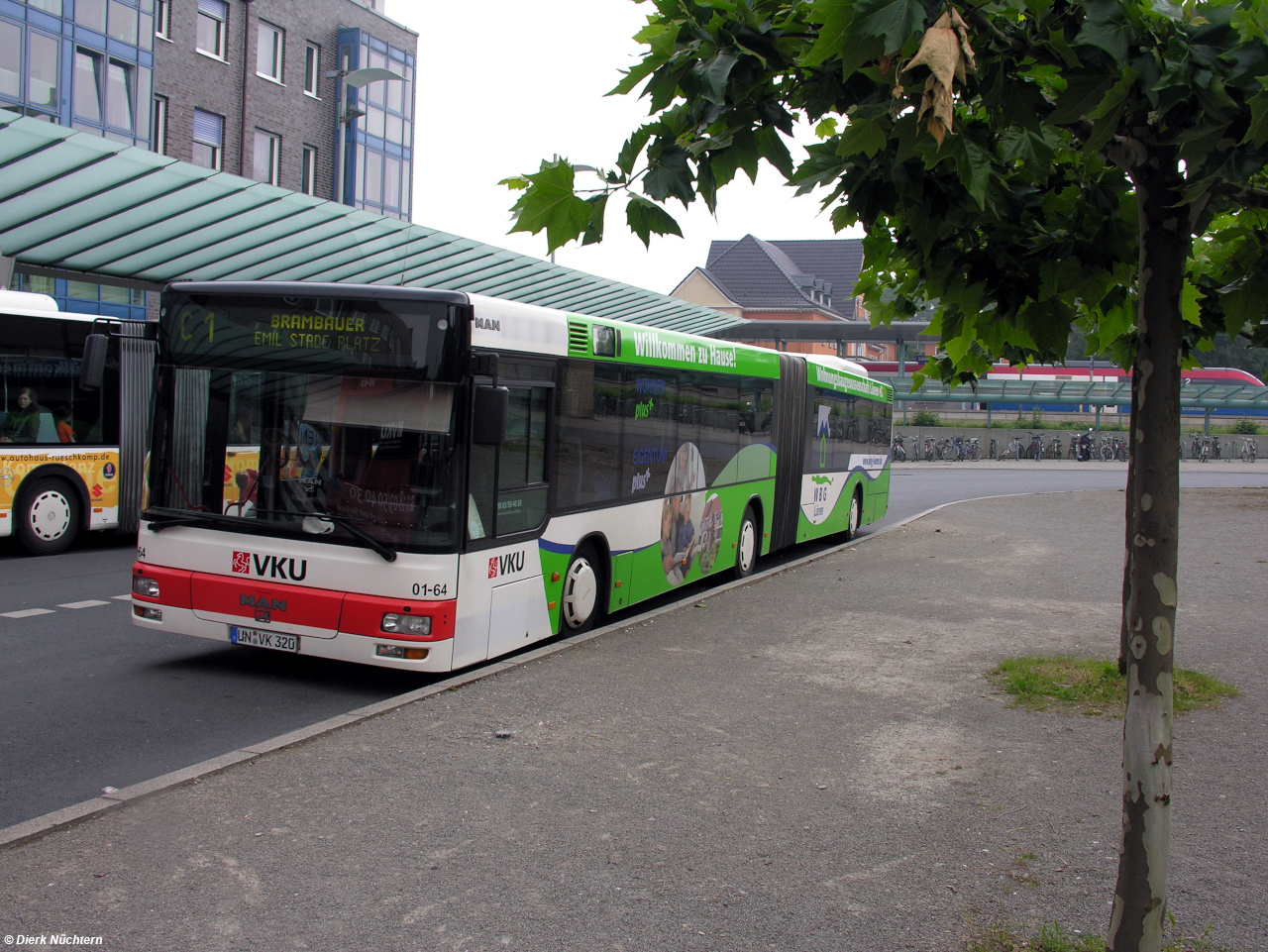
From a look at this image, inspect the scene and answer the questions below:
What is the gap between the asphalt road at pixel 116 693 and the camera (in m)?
6.01

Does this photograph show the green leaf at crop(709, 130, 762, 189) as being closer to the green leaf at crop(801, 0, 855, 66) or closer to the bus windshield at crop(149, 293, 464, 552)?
the green leaf at crop(801, 0, 855, 66)

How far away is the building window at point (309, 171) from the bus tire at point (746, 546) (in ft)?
94.0

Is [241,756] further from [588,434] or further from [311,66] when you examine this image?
[311,66]

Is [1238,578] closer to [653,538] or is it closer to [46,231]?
[653,538]

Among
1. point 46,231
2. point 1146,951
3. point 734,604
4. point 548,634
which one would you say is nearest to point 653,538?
point 734,604

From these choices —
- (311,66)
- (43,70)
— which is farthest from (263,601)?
(311,66)

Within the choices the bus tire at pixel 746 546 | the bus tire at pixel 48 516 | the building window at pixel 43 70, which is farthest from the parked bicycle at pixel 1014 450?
the bus tire at pixel 48 516

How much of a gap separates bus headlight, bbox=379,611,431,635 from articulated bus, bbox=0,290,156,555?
785 centimetres

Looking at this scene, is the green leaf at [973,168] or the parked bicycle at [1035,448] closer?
the green leaf at [973,168]

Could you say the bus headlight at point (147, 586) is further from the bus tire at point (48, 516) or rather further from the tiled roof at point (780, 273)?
the tiled roof at point (780, 273)

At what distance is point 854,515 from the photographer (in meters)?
19.2

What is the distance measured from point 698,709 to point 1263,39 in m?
5.12

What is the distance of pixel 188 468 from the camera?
793cm

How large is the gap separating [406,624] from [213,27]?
A: 105ft
